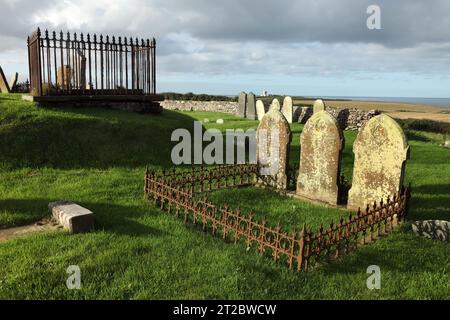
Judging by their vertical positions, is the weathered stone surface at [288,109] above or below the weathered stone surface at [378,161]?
above

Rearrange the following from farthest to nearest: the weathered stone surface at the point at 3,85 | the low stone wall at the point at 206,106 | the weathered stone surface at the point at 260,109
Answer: the low stone wall at the point at 206,106 < the weathered stone surface at the point at 260,109 < the weathered stone surface at the point at 3,85

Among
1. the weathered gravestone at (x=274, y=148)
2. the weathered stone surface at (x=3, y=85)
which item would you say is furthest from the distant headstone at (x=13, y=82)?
the weathered gravestone at (x=274, y=148)

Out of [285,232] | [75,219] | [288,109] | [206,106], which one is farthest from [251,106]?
[75,219]

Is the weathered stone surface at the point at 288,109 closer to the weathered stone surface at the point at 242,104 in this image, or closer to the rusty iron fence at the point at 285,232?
the weathered stone surface at the point at 242,104

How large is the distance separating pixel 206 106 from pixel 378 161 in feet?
106

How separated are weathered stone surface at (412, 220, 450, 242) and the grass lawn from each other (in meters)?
0.23

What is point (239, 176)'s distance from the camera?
38.0 feet

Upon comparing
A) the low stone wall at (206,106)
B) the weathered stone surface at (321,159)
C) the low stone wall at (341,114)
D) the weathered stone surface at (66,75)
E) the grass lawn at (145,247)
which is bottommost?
the grass lawn at (145,247)

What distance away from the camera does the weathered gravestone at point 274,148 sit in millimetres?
10312

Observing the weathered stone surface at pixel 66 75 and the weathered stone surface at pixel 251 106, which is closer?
the weathered stone surface at pixel 66 75

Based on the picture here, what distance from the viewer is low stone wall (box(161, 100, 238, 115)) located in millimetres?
35725

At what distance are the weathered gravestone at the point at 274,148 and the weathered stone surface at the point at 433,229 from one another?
3781 millimetres
